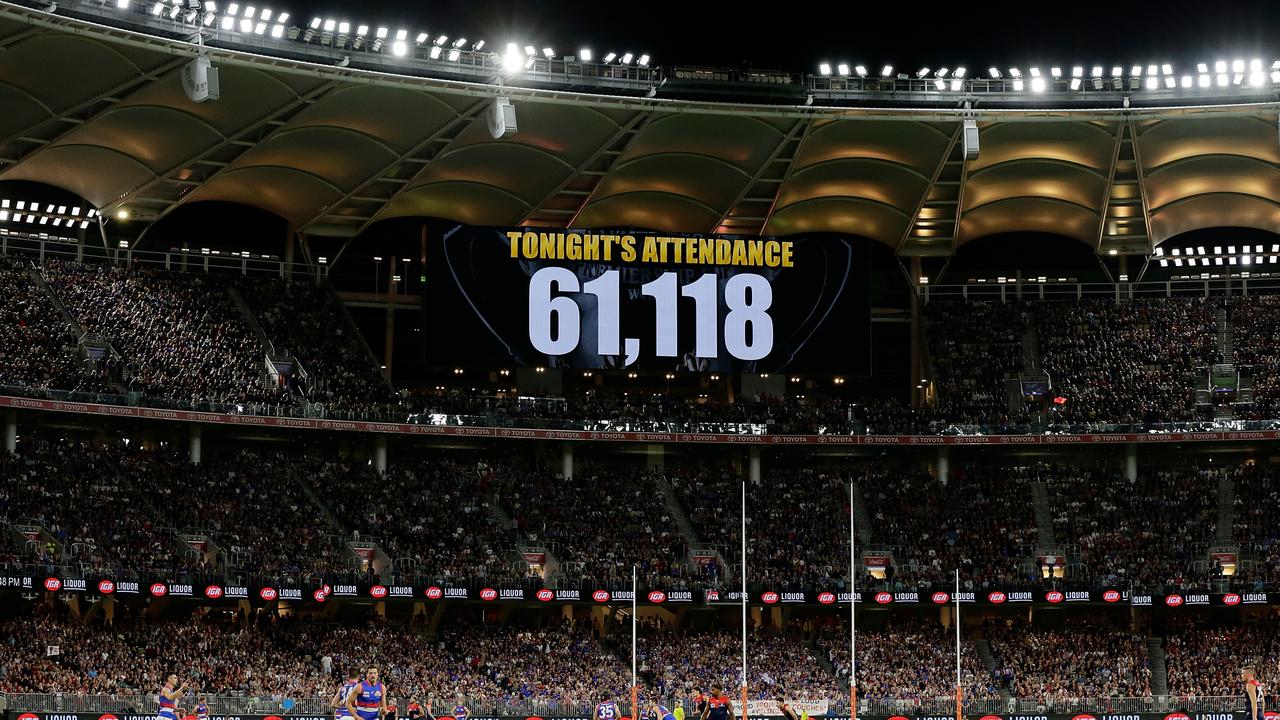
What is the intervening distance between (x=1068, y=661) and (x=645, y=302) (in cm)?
2190

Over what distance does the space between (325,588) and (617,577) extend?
10767 millimetres

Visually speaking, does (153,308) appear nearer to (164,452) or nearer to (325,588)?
(164,452)

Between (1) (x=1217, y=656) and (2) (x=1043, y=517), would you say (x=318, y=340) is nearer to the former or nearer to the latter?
(2) (x=1043, y=517)

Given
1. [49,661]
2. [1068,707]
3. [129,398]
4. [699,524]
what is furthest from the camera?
[699,524]

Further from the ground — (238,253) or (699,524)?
(238,253)

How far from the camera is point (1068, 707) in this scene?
52000 millimetres

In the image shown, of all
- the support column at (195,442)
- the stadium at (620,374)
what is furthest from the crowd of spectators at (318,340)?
the support column at (195,442)

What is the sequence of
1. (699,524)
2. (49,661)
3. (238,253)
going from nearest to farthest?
(49,661) < (699,524) < (238,253)

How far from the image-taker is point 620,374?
241ft

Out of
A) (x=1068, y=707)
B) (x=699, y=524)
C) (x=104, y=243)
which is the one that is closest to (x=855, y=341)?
(x=699, y=524)

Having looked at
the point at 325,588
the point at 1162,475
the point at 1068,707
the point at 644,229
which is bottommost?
the point at 1068,707

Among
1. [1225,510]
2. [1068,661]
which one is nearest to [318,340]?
[1068,661]

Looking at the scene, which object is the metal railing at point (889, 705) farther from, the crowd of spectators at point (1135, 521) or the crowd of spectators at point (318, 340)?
the crowd of spectators at point (318, 340)

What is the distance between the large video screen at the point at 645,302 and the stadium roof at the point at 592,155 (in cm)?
279
